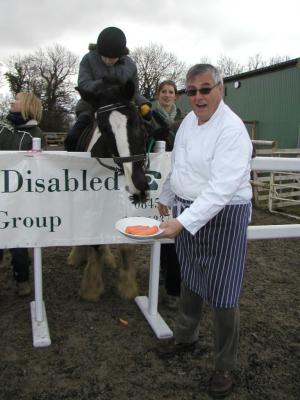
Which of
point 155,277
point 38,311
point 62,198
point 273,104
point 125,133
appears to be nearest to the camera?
point 125,133

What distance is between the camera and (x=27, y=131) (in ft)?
12.3

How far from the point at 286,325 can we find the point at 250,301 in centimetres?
52

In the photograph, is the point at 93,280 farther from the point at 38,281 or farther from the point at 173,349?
the point at 173,349

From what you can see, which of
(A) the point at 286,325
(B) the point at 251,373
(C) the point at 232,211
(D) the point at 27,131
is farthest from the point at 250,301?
(D) the point at 27,131

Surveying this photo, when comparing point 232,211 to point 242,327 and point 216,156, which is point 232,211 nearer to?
point 216,156

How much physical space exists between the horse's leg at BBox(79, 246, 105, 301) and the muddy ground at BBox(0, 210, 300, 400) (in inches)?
3.4

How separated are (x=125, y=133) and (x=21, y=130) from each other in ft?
4.58

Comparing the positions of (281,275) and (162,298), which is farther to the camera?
(281,275)

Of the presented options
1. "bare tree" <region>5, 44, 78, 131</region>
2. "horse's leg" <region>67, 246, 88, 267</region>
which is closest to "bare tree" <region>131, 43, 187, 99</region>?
"bare tree" <region>5, 44, 78, 131</region>

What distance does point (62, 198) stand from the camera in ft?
10.3

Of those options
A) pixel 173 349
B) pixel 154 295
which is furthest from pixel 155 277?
pixel 173 349

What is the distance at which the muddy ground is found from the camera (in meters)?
2.55

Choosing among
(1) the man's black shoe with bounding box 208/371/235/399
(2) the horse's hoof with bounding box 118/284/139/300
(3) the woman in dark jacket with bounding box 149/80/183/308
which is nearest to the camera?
(1) the man's black shoe with bounding box 208/371/235/399

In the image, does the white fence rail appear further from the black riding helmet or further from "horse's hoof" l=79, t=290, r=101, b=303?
the black riding helmet
